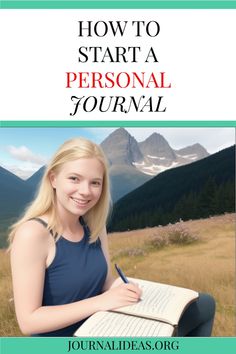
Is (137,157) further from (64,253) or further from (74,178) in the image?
(64,253)

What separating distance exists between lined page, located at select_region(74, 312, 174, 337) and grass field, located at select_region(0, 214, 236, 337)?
73.9 inches

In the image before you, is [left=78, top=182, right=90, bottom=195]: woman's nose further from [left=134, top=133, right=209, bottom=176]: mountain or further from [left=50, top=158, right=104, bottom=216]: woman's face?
[left=134, top=133, right=209, bottom=176]: mountain

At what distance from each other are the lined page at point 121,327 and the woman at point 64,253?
103mm

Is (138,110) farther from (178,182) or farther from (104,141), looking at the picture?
(178,182)

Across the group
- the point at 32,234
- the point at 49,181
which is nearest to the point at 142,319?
the point at 32,234

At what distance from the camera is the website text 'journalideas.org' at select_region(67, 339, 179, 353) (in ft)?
8.41

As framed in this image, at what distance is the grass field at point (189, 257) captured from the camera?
4.05 meters

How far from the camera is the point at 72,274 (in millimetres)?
2385

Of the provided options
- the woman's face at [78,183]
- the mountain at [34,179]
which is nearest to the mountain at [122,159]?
the mountain at [34,179]

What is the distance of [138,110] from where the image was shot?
3418 millimetres

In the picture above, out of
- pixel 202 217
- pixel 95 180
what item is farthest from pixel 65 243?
pixel 202 217

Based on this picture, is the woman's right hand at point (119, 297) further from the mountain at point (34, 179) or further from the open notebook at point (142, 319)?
the mountain at point (34, 179)

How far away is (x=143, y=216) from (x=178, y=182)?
0.52 meters

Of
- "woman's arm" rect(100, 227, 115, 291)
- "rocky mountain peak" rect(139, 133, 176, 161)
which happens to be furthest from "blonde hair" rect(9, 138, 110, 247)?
"rocky mountain peak" rect(139, 133, 176, 161)
